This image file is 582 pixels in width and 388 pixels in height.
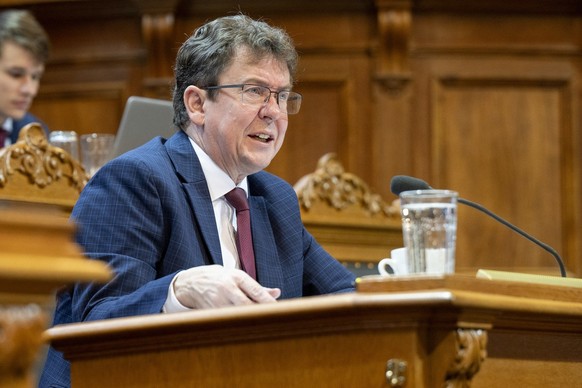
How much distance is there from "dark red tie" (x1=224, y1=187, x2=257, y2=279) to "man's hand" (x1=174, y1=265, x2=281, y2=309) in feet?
1.60

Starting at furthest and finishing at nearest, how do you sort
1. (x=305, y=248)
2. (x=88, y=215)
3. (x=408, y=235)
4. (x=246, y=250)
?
(x=305, y=248), (x=246, y=250), (x=88, y=215), (x=408, y=235)

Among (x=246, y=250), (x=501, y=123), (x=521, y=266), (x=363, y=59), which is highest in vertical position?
(x=363, y=59)

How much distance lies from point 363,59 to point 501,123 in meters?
0.66

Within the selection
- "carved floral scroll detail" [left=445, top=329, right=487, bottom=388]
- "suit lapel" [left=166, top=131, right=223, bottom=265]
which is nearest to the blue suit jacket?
"suit lapel" [left=166, top=131, right=223, bottom=265]

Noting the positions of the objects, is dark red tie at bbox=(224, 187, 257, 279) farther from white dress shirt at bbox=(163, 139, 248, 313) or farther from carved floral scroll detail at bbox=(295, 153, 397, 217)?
carved floral scroll detail at bbox=(295, 153, 397, 217)

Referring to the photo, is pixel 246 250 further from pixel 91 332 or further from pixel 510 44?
pixel 510 44

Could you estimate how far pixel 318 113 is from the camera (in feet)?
16.1

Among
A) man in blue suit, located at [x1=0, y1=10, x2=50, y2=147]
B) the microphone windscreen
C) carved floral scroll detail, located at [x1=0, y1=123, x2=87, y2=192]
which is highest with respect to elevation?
man in blue suit, located at [x1=0, y1=10, x2=50, y2=147]

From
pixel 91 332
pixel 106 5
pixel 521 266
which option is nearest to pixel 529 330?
pixel 91 332

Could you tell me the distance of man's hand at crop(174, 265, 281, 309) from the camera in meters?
1.94

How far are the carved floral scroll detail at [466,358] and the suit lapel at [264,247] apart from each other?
91cm

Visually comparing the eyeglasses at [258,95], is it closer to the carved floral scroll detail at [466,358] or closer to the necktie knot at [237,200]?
the necktie knot at [237,200]

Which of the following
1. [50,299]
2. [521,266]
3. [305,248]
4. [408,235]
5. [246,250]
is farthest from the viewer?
[521,266]

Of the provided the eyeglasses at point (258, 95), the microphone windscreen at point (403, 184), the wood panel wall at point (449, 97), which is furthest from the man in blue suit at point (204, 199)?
the wood panel wall at point (449, 97)
